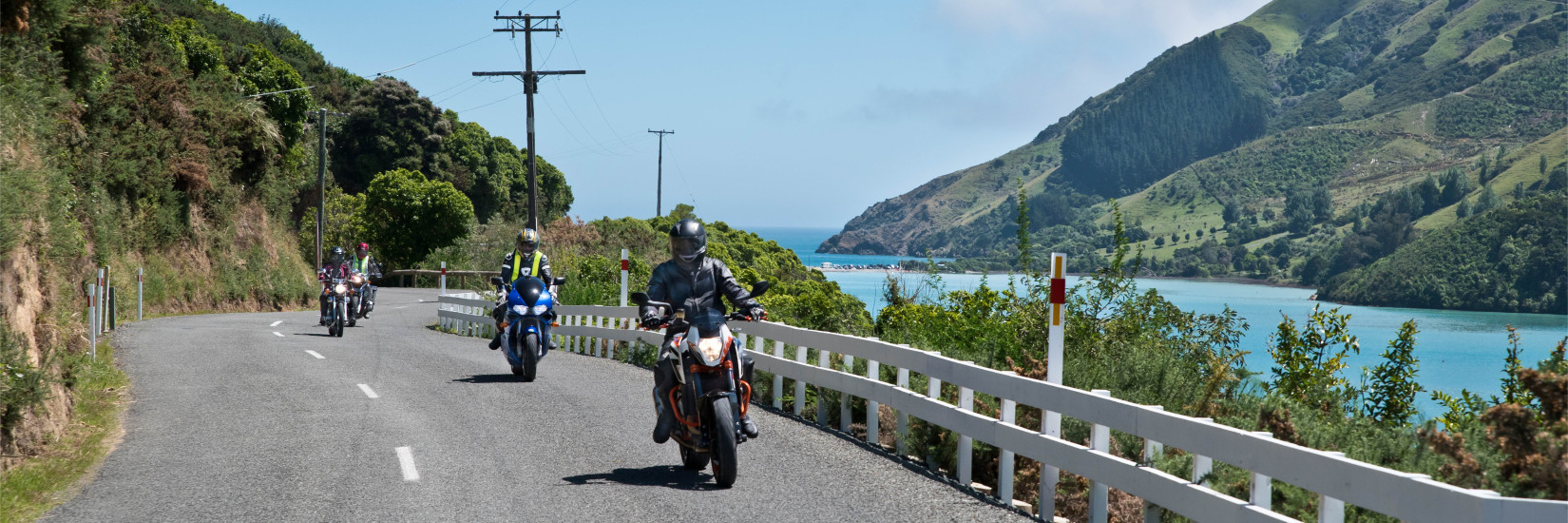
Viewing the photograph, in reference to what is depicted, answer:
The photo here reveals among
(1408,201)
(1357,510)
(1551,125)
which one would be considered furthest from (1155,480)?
(1551,125)

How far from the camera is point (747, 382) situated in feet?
27.3

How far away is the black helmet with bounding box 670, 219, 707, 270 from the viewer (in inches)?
335

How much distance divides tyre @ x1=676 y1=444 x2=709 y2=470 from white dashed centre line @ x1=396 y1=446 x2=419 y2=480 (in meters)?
1.89

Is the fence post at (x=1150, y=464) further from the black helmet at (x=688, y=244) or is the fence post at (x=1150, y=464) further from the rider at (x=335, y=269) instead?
the rider at (x=335, y=269)

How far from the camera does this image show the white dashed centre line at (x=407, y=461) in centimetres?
831

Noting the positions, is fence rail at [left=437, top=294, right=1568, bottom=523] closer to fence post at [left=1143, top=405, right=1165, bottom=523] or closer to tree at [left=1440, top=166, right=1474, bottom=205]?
fence post at [left=1143, top=405, right=1165, bottom=523]

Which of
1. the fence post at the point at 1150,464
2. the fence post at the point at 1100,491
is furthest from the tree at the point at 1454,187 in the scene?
the fence post at the point at 1150,464

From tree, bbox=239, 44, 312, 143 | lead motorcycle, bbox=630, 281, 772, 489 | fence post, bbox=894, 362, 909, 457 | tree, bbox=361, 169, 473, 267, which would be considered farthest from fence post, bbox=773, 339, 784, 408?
tree, bbox=361, 169, 473, 267

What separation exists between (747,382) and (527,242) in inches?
294

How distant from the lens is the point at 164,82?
119ft

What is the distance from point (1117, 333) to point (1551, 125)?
177436mm

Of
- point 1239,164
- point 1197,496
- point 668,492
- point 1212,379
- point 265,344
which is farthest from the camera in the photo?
point 1239,164

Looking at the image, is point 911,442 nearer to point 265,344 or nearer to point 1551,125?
point 265,344

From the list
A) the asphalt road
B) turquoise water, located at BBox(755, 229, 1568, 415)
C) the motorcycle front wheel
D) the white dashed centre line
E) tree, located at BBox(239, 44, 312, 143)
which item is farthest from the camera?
tree, located at BBox(239, 44, 312, 143)
